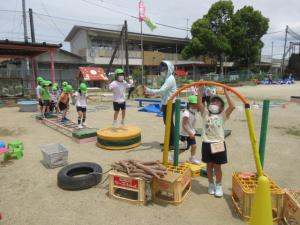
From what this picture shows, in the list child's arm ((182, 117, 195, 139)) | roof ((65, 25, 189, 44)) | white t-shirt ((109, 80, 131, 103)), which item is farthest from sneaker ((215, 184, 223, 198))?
roof ((65, 25, 189, 44))

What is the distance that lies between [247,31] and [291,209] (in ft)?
122

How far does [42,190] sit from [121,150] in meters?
2.34

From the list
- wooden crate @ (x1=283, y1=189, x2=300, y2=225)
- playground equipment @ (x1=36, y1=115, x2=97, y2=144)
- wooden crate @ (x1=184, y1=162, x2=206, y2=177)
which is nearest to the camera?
wooden crate @ (x1=283, y1=189, x2=300, y2=225)

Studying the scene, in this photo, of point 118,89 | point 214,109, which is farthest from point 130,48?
point 214,109

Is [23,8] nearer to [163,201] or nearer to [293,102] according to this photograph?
[293,102]

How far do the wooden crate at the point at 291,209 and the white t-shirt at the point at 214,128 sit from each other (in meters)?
1.11

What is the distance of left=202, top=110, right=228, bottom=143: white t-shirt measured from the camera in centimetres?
386

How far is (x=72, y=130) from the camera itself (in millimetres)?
8156

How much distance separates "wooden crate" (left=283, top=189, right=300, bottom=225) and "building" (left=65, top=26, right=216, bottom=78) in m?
30.3

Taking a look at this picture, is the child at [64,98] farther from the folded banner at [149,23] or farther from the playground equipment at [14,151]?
the folded banner at [149,23]

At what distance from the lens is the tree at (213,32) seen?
113ft

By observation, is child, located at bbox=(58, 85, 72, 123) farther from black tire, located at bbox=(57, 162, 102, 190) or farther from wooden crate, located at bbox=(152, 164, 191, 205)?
wooden crate, located at bbox=(152, 164, 191, 205)

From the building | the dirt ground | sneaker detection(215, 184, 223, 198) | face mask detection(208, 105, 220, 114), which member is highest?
the building

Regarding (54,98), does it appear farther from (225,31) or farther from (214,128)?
(225,31)
